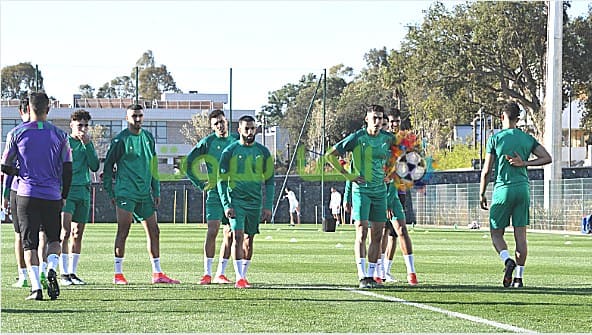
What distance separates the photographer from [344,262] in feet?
59.8

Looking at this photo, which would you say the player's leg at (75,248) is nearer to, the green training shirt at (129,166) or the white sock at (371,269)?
the green training shirt at (129,166)

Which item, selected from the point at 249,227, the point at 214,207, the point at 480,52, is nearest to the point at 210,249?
the point at 214,207

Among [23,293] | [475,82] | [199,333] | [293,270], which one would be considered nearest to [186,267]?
[293,270]

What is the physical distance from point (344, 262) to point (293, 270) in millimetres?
2312

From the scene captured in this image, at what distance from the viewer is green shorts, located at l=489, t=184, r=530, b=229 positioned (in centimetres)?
1306

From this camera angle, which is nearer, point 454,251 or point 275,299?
point 275,299

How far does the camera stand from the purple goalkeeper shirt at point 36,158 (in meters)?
11.1

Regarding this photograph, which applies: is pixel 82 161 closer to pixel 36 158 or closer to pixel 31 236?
pixel 36 158

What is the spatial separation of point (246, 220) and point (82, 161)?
7.45 feet

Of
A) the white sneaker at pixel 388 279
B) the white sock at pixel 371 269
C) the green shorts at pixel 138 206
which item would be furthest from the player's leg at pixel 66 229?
the white sneaker at pixel 388 279

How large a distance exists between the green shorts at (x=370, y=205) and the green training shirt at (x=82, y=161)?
3244 millimetres

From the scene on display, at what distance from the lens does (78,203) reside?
13.6 metres

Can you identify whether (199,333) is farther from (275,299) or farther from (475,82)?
(475,82)

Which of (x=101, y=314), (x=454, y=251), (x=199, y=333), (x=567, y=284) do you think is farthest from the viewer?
(x=454, y=251)
